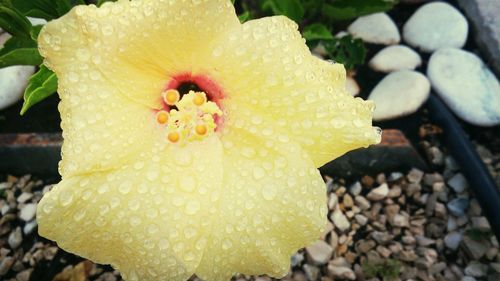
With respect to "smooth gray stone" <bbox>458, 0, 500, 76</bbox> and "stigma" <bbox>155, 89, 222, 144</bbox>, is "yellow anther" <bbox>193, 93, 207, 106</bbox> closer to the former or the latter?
"stigma" <bbox>155, 89, 222, 144</bbox>

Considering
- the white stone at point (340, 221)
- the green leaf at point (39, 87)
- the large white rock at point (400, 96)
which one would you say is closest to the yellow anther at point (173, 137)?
the green leaf at point (39, 87)

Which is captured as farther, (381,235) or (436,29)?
(436,29)

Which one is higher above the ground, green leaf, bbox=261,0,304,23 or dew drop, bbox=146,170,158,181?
dew drop, bbox=146,170,158,181

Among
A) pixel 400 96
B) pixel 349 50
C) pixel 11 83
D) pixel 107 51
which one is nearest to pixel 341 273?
pixel 400 96

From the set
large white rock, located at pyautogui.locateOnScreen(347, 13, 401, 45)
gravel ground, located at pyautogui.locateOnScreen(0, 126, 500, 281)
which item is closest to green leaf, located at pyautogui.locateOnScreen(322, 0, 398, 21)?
large white rock, located at pyautogui.locateOnScreen(347, 13, 401, 45)

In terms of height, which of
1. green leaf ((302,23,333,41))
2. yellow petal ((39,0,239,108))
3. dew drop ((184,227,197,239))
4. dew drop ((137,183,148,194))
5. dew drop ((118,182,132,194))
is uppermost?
yellow petal ((39,0,239,108))

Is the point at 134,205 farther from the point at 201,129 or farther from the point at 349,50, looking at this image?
the point at 349,50
